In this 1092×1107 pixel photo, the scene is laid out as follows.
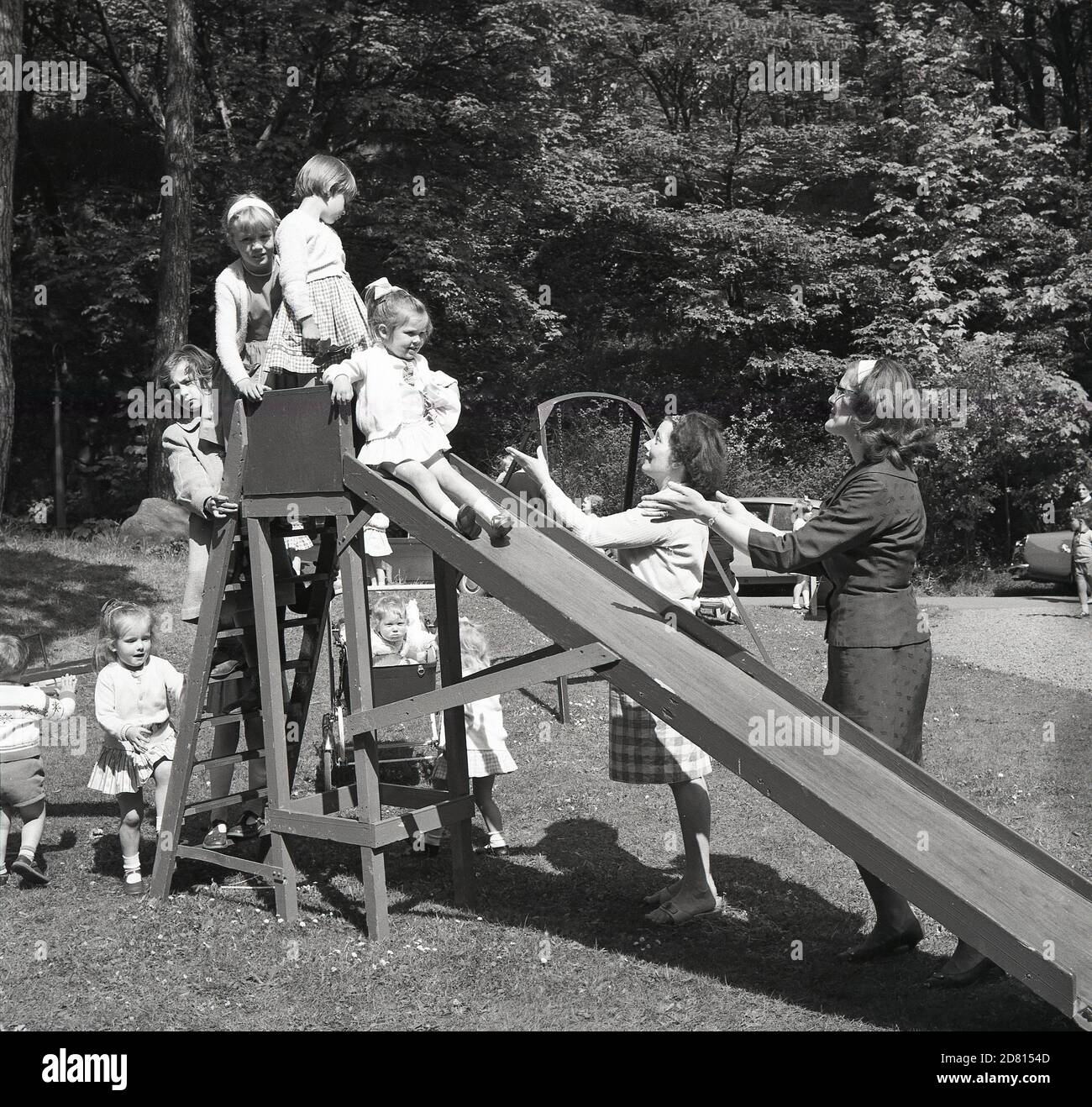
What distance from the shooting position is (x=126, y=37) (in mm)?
24891

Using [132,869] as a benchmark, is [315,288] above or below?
above

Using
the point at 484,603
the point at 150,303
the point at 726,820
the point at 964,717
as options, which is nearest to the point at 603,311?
the point at 150,303

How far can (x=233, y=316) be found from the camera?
5.73m

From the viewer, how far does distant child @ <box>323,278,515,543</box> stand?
528 cm

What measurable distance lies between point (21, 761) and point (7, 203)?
6.30 meters

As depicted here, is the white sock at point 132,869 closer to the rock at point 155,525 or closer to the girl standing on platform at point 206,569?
the girl standing on platform at point 206,569

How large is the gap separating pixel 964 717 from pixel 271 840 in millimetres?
6323

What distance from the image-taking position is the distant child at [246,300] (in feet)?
18.4

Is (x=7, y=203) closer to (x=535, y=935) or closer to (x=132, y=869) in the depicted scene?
(x=132, y=869)

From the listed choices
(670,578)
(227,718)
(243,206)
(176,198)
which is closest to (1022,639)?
(670,578)

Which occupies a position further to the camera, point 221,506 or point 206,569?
point 206,569

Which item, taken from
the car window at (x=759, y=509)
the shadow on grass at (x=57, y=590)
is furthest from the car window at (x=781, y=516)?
the shadow on grass at (x=57, y=590)

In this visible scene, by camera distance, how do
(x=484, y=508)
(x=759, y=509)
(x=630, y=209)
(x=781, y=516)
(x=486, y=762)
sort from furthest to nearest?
(x=630, y=209), (x=759, y=509), (x=781, y=516), (x=486, y=762), (x=484, y=508)

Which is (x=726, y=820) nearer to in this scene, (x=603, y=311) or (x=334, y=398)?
(x=334, y=398)
